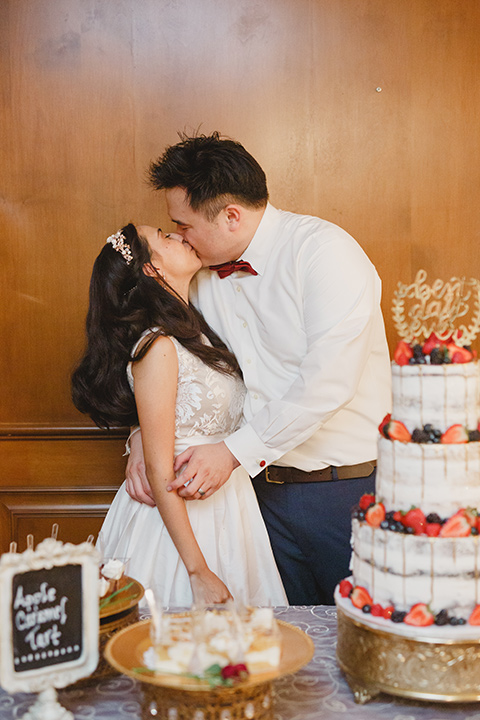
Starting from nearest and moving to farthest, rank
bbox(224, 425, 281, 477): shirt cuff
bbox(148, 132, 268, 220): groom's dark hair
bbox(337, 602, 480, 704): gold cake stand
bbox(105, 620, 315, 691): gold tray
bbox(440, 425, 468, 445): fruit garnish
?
bbox(105, 620, 315, 691): gold tray → bbox(337, 602, 480, 704): gold cake stand → bbox(440, 425, 468, 445): fruit garnish → bbox(224, 425, 281, 477): shirt cuff → bbox(148, 132, 268, 220): groom's dark hair

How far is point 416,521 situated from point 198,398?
112 centimetres

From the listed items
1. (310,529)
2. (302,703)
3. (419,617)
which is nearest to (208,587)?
(310,529)

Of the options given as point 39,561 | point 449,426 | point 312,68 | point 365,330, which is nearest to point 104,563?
point 39,561

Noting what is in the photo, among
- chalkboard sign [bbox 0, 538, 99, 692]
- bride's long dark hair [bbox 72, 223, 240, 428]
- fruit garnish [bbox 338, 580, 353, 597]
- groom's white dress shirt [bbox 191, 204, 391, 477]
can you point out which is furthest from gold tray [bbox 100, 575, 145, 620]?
bride's long dark hair [bbox 72, 223, 240, 428]

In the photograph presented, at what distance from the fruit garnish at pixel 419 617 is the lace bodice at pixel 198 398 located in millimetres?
1188

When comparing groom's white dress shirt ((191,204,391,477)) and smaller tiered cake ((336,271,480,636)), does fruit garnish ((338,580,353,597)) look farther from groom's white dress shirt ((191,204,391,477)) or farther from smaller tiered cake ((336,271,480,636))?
groom's white dress shirt ((191,204,391,477))

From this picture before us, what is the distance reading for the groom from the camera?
234 cm

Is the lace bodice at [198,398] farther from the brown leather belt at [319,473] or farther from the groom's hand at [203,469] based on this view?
the brown leather belt at [319,473]

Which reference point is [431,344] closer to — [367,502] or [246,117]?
[367,502]

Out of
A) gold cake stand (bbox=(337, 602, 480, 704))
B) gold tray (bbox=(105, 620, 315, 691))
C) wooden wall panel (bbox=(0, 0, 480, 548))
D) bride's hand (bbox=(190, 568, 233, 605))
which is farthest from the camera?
wooden wall panel (bbox=(0, 0, 480, 548))

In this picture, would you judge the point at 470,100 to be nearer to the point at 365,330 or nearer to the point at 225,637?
the point at 365,330

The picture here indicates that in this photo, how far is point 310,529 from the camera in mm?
2611

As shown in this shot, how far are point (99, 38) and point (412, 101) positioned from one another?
129 cm

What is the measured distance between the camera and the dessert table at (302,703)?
136cm
